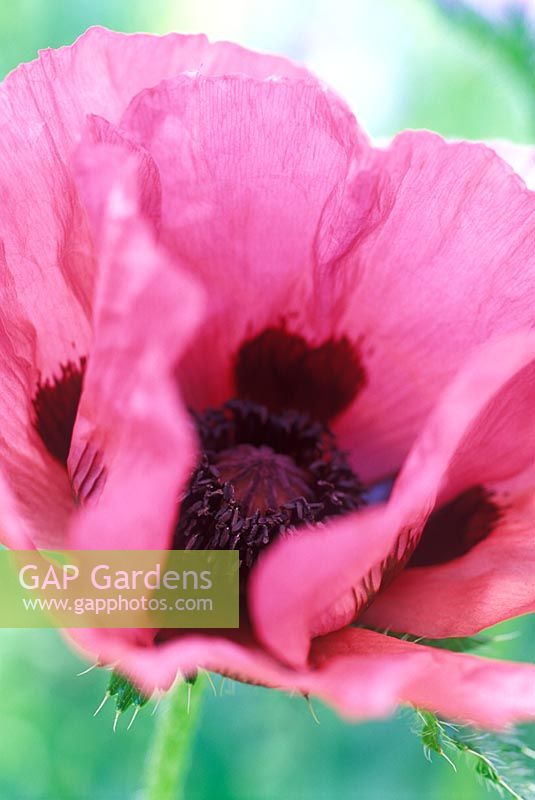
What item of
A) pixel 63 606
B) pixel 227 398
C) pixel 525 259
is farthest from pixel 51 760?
→ pixel 525 259

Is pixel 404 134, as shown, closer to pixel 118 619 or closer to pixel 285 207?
pixel 285 207

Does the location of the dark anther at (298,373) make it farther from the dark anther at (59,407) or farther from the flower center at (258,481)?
the dark anther at (59,407)

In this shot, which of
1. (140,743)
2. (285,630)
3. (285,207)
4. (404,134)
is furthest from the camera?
(140,743)

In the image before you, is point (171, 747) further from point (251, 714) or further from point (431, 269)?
point (251, 714)

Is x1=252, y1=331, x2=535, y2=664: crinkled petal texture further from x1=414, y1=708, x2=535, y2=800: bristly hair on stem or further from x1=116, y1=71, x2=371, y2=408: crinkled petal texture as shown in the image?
x1=116, y1=71, x2=371, y2=408: crinkled petal texture

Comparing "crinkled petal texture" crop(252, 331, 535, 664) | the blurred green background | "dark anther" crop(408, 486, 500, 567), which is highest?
"crinkled petal texture" crop(252, 331, 535, 664)

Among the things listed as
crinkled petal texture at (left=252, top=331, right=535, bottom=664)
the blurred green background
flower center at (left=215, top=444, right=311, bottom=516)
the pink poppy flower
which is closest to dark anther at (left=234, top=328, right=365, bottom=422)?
the pink poppy flower

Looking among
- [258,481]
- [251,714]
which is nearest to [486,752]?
[258,481]
